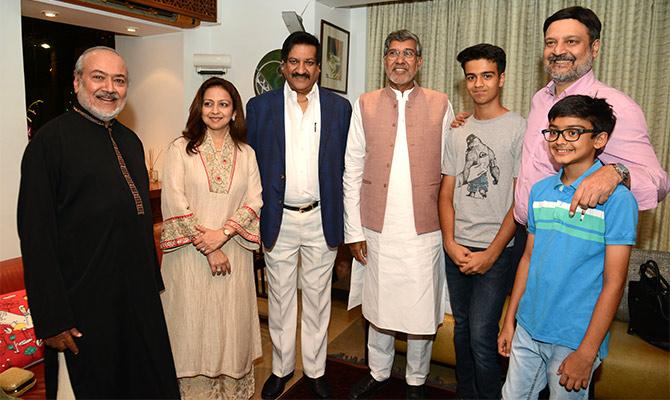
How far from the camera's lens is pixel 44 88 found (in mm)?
5094

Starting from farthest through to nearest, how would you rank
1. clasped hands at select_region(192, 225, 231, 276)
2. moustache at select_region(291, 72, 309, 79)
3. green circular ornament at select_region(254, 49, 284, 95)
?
green circular ornament at select_region(254, 49, 284, 95) < moustache at select_region(291, 72, 309, 79) < clasped hands at select_region(192, 225, 231, 276)

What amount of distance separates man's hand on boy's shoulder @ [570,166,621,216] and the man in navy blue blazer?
128 centimetres

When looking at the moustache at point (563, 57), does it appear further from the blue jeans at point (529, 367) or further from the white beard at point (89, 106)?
the white beard at point (89, 106)

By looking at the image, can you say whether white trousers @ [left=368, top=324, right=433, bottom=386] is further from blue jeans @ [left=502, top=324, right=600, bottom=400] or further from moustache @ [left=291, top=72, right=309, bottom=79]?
moustache @ [left=291, top=72, right=309, bottom=79]

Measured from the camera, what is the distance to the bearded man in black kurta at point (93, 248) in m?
1.71

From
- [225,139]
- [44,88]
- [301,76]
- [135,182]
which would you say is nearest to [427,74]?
[301,76]

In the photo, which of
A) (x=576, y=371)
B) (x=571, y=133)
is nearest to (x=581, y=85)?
(x=571, y=133)

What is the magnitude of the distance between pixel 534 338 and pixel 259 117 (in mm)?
1668

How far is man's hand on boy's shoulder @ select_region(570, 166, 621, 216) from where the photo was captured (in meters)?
1.52

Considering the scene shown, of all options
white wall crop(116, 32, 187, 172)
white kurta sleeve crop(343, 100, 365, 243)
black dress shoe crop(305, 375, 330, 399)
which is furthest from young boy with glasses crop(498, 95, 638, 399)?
white wall crop(116, 32, 187, 172)

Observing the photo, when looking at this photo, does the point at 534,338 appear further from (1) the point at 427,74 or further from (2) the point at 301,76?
(1) the point at 427,74

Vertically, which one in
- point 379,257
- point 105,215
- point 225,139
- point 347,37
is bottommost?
point 379,257

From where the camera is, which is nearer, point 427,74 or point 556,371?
point 556,371

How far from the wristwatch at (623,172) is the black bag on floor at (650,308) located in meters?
1.41
